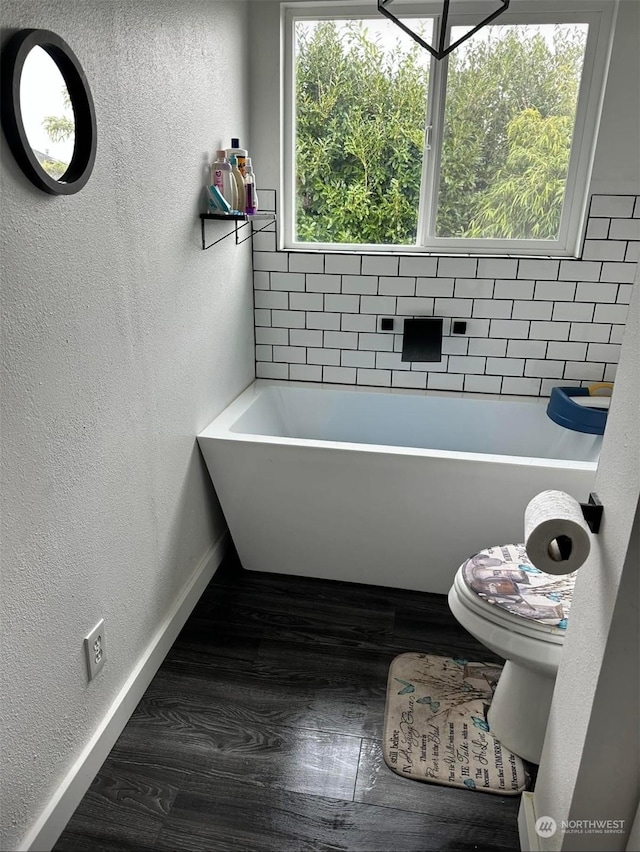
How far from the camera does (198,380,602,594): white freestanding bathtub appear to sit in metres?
2.29

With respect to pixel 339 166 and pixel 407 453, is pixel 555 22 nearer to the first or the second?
pixel 339 166

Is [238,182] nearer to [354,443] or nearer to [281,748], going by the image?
[354,443]

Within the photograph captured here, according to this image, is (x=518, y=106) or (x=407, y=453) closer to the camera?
(x=407, y=453)

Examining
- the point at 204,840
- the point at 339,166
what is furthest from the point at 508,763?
the point at 339,166

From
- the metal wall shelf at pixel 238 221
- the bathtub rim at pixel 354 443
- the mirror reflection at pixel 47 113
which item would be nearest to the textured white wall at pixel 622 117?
the bathtub rim at pixel 354 443

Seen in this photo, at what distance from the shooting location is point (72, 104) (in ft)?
4.81

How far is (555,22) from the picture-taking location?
8.51 feet

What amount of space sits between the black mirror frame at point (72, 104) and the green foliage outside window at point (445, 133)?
5.24 ft

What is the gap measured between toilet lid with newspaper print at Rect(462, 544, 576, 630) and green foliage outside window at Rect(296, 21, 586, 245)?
5.20 feet

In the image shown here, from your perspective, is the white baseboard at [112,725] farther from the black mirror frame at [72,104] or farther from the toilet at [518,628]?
the black mirror frame at [72,104]

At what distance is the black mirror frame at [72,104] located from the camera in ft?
4.00

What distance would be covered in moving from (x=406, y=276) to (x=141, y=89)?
146 centimetres

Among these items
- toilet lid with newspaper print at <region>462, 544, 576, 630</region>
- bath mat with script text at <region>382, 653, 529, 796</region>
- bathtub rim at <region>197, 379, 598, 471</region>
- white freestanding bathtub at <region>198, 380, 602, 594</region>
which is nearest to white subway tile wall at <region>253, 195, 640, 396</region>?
bathtub rim at <region>197, 379, 598, 471</region>

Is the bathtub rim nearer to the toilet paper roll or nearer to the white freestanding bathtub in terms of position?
the white freestanding bathtub
